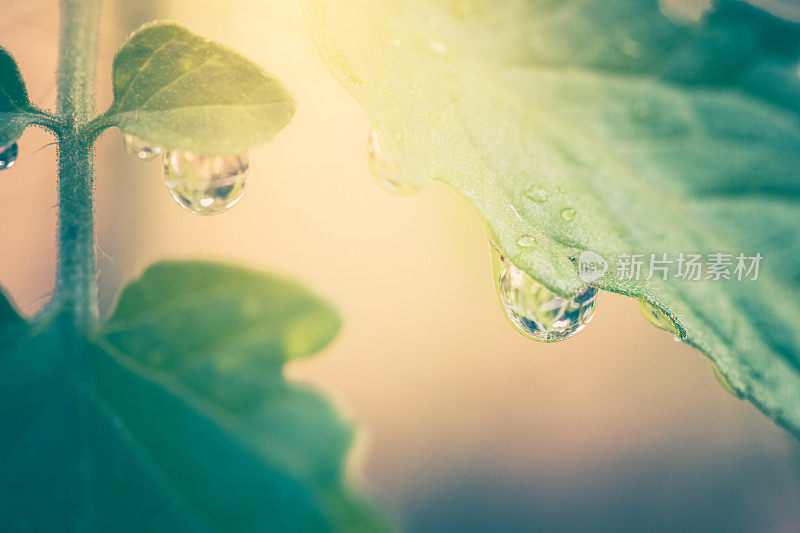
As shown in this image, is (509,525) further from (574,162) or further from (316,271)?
(574,162)

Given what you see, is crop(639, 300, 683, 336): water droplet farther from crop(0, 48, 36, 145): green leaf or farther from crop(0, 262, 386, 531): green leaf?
crop(0, 48, 36, 145): green leaf

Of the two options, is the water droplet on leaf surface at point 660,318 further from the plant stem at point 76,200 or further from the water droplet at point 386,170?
the plant stem at point 76,200

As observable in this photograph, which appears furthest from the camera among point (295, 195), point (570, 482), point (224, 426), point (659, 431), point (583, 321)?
point (570, 482)

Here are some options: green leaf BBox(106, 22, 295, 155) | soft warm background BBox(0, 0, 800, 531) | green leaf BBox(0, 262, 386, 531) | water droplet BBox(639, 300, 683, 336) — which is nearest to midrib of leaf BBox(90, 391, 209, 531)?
green leaf BBox(0, 262, 386, 531)

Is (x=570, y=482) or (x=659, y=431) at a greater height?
(x=659, y=431)

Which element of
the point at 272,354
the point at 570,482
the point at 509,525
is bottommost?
the point at 509,525

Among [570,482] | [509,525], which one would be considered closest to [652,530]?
[570,482]
